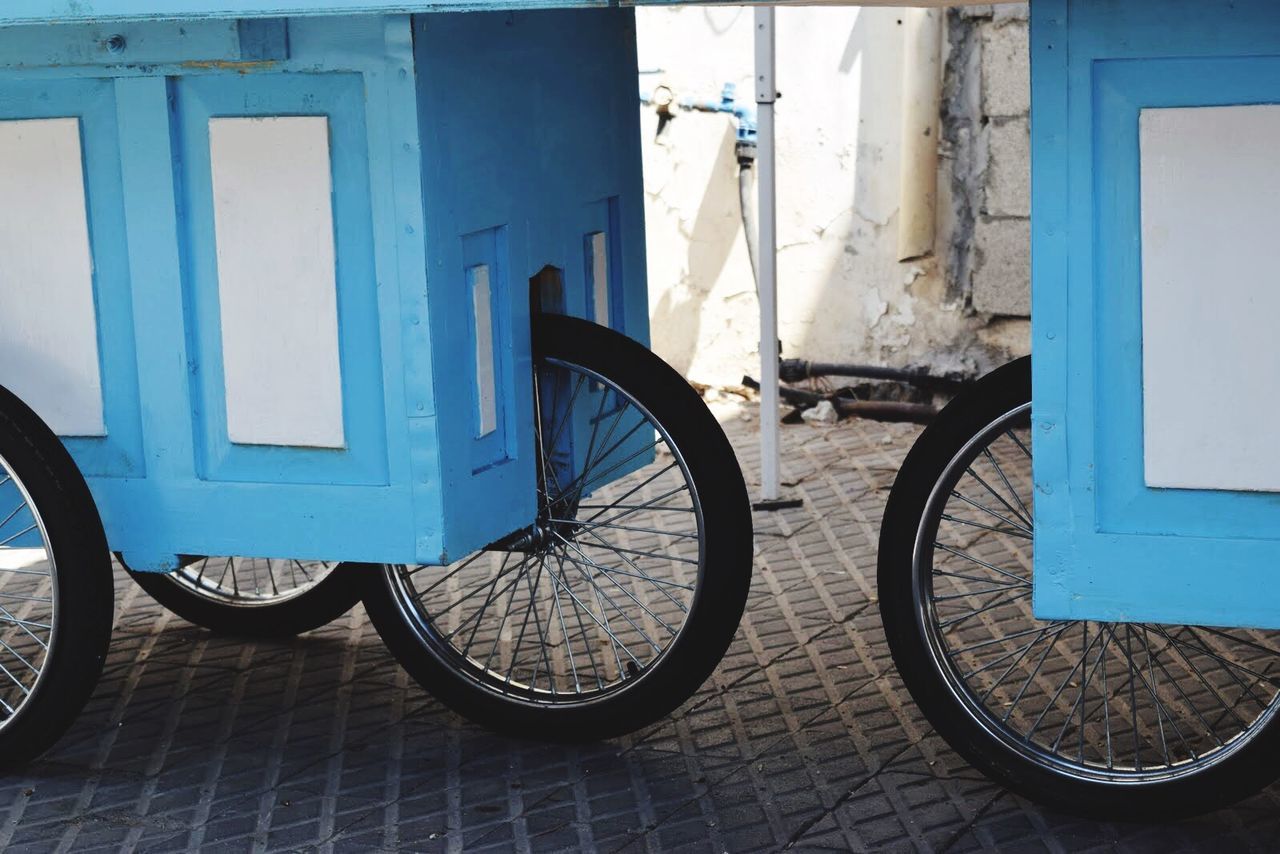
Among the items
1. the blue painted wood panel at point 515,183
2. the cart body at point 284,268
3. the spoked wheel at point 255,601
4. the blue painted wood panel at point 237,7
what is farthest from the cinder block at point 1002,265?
the blue painted wood panel at point 237,7

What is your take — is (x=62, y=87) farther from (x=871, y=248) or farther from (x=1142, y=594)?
(x=871, y=248)

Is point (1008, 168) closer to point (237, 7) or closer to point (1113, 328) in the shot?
point (1113, 328)

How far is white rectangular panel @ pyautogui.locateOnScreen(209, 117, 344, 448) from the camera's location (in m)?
2.89

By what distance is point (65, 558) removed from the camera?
3.05 metres

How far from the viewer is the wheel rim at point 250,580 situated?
3885mm

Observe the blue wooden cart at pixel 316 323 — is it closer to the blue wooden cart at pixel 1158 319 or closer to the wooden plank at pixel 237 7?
the wooden plank at pixel 237 7

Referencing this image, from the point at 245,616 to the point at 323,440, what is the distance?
1.09 m

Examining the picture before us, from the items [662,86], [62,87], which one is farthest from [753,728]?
[662,86]

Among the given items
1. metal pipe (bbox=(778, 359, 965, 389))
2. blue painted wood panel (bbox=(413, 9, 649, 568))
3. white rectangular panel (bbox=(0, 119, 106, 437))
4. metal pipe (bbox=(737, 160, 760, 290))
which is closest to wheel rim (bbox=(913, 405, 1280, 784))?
blue painted wood panel (bbox=(413, 9, 649, 568))

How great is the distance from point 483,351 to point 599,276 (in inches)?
19.2

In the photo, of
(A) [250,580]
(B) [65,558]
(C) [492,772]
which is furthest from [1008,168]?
(B) [65,558]

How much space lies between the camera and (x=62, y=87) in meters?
3.01

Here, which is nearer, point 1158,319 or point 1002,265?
point 1158,319

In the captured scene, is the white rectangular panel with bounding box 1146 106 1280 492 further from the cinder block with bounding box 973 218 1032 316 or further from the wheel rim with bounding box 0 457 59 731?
the cinder block with bounding box 973 218 1032 316
